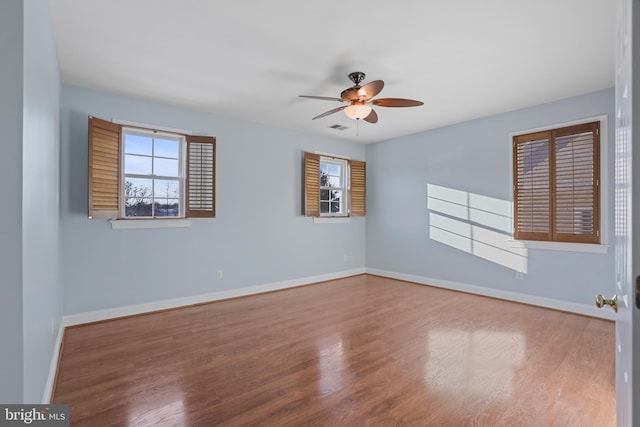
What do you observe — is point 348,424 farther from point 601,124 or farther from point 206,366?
point 601,124

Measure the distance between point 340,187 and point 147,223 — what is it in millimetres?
3599

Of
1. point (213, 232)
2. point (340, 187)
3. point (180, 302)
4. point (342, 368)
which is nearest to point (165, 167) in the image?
point (213, 232)

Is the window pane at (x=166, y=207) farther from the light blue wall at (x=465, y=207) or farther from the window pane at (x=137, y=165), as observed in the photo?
the light blue wall at (x=465, y=207)

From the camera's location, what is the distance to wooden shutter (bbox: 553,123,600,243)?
382cm

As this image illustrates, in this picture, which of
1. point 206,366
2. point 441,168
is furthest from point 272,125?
point 206,366

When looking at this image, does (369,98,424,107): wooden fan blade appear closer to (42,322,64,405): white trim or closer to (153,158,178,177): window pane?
(153,158,178,177): window pane

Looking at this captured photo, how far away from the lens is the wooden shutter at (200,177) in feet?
14.3

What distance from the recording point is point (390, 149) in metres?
6.24

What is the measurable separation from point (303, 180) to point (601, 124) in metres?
4.17

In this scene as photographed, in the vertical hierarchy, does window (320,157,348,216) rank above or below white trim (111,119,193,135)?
below

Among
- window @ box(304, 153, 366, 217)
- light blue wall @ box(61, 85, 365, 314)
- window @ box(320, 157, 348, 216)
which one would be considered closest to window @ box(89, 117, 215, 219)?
light blue wall @ box(61, 85, 365, 314)

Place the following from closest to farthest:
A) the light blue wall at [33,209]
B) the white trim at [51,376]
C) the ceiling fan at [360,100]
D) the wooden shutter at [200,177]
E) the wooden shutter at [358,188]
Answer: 1. the light blue wall at [33,209]
2. the white trim at [51,376]
3. the ceiling fan at [360,100]
4. the wooden shutter at [200,177]
5. the wooden shutter at [358,188]

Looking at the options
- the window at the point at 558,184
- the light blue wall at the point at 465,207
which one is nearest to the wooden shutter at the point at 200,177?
the light blue wall at the point at 465,207

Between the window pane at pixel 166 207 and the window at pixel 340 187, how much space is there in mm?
2410
